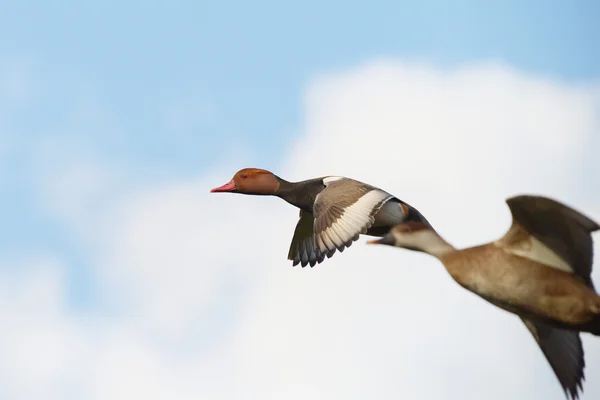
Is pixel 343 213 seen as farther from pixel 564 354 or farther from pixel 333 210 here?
pixel 564 354

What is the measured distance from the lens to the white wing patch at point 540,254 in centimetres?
1025

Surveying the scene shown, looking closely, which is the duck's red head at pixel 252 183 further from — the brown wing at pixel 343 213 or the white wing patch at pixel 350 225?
the white wing patch at pixel 350 225

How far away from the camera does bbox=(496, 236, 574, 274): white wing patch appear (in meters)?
10.2

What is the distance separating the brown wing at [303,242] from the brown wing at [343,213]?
1323 mm

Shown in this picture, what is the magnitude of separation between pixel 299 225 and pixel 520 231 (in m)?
5.46

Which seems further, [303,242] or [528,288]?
[303,242]

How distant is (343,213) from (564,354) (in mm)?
3164

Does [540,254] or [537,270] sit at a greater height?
[540,254]

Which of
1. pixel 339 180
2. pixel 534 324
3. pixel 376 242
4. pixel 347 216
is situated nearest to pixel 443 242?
pixel 376 242

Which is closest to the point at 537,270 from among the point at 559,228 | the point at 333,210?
the point at 559,228

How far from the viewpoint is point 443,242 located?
10977 mm

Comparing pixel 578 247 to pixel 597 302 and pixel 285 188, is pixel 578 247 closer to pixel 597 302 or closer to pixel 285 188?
pixel 597 302

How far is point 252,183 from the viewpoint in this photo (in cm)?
1544

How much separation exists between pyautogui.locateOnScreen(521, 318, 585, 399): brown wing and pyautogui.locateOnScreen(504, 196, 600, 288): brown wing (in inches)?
51.8
